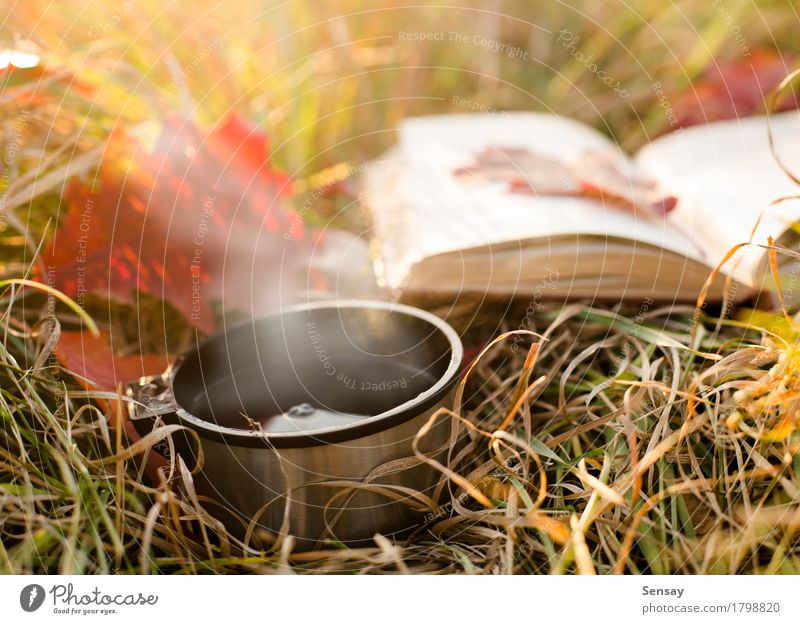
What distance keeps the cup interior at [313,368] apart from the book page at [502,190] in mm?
95

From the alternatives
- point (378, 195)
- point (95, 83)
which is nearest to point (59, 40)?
point (95, 83)

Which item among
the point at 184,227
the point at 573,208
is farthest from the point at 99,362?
the point at 573,208

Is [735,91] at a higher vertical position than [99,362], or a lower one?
higher

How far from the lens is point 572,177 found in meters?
0.69

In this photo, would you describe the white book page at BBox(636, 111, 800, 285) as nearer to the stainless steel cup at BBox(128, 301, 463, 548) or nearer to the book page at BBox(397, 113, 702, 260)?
the book page at BBox(397, 113, 702, 260)

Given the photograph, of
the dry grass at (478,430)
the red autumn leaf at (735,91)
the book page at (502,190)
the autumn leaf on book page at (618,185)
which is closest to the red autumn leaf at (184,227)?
the dry grass at (478,430)

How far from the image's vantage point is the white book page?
54 cm

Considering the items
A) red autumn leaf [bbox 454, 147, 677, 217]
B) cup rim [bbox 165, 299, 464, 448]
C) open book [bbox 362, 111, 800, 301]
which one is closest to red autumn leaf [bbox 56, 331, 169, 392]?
cup rim [bbox 165, 299, 464, 448]

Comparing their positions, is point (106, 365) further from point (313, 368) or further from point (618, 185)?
point (618, 185)

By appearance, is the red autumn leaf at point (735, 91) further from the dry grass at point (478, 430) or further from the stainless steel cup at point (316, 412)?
the stainless steel cup at point (316, 412)

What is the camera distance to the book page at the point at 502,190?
1.91ft

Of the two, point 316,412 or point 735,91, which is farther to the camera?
point 735,91

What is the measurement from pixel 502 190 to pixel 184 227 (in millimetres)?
294
